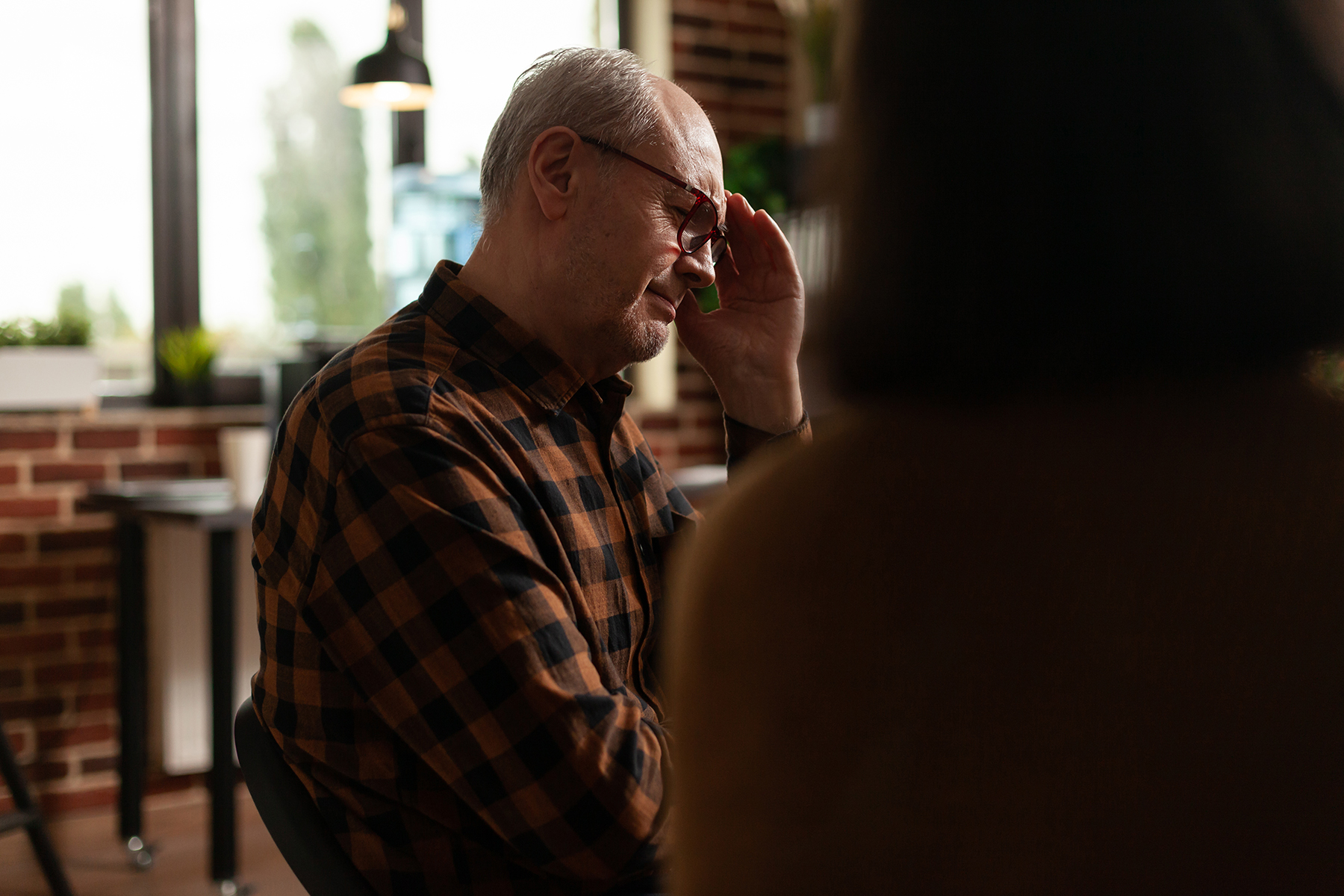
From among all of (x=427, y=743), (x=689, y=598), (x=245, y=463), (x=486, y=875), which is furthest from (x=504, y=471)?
(x=245, y=463)

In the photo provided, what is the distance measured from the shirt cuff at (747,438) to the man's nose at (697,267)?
19cm

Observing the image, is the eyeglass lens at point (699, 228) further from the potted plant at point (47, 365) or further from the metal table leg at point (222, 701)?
the potted plant at point (47, 365)

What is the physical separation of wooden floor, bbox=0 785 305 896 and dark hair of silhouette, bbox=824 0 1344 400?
2.38 meters

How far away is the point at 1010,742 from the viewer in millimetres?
513

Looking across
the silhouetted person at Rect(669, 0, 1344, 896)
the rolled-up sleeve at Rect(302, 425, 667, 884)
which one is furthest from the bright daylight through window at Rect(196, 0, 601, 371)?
the silhouetted person at Rect(669, 0, 1344, 896)

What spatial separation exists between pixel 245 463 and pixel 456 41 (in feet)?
5.51

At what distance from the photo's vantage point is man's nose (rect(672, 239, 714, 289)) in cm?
136

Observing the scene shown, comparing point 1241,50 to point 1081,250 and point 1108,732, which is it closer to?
point 1081,250

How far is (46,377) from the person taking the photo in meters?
2.79

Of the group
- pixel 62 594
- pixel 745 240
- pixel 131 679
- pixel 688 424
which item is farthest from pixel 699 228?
pixel 688 424

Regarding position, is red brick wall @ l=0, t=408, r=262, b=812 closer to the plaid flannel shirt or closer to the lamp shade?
the lamp shade

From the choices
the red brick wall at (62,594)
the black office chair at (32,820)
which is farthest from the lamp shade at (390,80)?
the black office chair at (32,820)

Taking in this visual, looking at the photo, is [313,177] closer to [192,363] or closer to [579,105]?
[192,363]

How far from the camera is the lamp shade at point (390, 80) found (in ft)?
9.76
